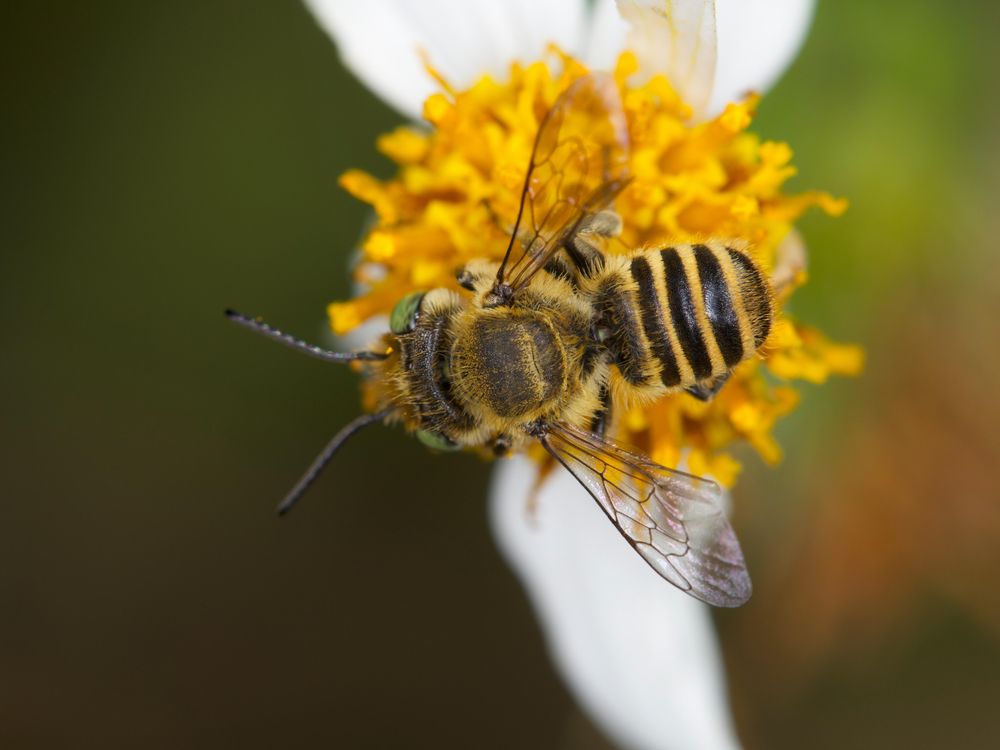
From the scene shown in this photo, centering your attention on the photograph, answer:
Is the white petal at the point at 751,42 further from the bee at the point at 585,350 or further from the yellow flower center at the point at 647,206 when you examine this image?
the bee at the point at 585,350

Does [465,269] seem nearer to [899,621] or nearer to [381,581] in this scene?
[381,581]

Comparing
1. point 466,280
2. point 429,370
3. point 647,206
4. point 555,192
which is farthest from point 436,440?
point 647,206

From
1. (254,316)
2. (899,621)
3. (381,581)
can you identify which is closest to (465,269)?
(254,316)

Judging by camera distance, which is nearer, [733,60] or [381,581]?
[733,60]

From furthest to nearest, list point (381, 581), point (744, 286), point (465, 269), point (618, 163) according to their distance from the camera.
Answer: point (381, 581) < point (618, 163) < point (465, 269) < point (744, 286)

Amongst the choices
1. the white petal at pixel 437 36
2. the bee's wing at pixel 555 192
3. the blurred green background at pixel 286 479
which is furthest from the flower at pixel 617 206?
the blurred green background at pixel 286 479

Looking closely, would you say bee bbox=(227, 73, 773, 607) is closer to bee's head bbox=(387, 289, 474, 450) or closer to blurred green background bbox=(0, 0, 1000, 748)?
bee's head bbox=(387, 289, 474, 450)

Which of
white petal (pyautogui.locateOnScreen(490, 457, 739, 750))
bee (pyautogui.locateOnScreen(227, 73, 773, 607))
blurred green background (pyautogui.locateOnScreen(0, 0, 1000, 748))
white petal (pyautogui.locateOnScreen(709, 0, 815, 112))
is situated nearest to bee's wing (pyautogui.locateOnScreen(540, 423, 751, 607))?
bee (pyautogui.locateOnScreen(227, 73, 773, 607))
